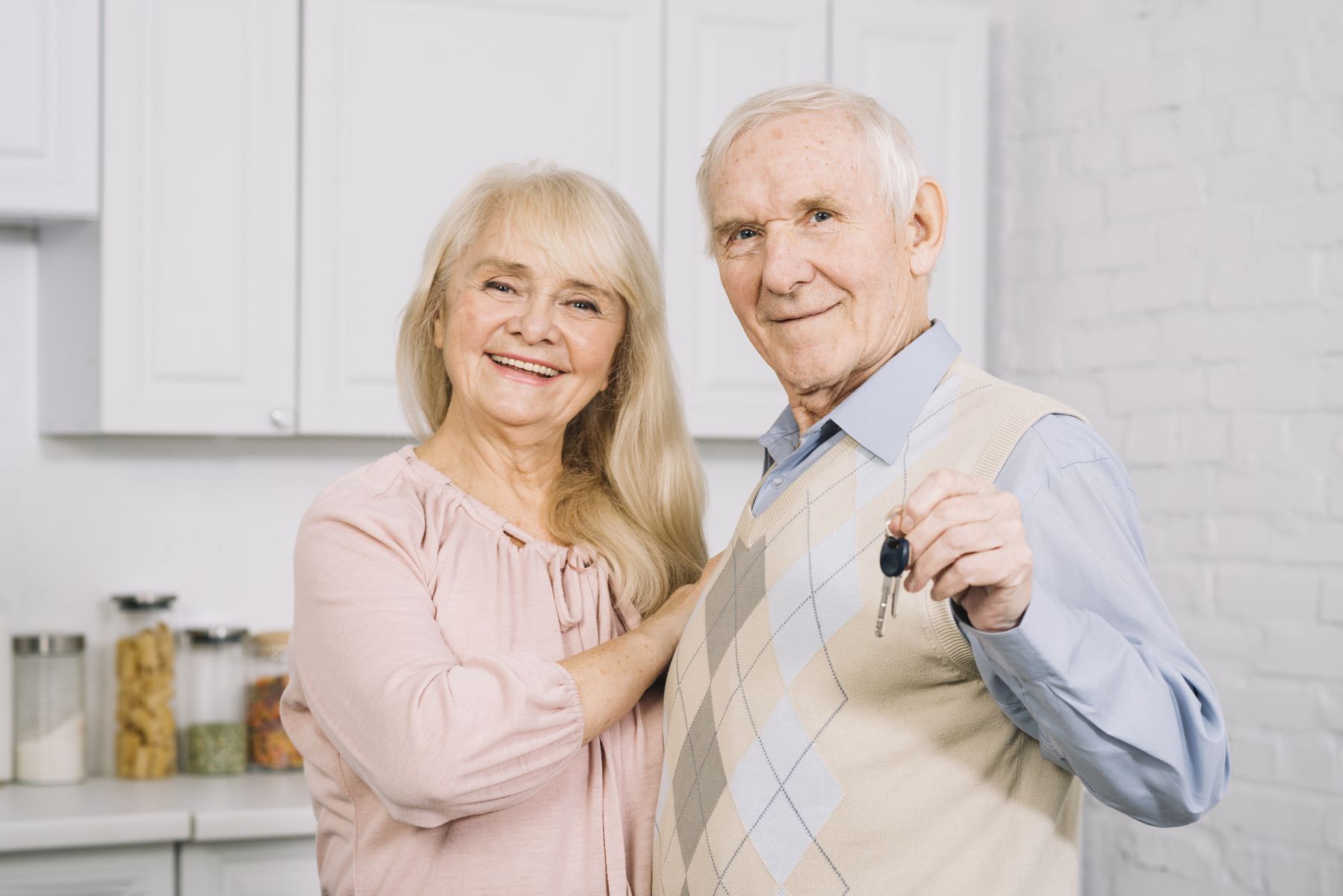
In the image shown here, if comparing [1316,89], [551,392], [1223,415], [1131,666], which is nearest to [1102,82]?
[1316,89]

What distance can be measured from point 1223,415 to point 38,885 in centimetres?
223

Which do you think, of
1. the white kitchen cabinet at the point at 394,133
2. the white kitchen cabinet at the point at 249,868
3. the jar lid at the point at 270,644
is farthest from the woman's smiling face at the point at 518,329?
the jar lid at the point at 270,644

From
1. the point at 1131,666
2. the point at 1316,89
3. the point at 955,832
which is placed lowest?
the point at 955,832

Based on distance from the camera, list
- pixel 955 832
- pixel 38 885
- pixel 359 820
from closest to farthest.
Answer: pixel 955 832
pixel 359 820
pixel 38 885

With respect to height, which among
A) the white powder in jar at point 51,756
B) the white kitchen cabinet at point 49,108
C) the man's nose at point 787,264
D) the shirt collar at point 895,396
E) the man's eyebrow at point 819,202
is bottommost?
the white powder in jar at point 51,756

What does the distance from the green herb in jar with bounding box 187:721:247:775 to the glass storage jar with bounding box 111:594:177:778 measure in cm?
4

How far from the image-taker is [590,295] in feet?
4.92

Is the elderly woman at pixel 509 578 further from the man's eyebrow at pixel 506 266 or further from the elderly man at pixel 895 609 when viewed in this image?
the elderly man at pixel 895 609

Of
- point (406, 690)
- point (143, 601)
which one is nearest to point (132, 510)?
point (143, 601)

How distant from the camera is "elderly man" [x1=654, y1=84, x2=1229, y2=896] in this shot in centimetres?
89

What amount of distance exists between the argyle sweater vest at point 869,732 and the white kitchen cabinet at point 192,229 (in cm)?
159

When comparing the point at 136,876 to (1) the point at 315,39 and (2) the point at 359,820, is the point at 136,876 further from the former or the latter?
(1) the point at 315,39

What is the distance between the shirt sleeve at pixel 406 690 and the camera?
120 cm

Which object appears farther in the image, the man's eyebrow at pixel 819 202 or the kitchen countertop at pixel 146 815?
the kitchen countertop at pixel 146 815
